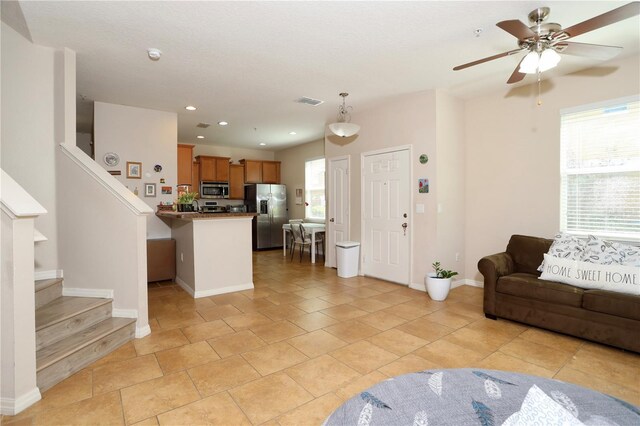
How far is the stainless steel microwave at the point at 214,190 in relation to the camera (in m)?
8.12

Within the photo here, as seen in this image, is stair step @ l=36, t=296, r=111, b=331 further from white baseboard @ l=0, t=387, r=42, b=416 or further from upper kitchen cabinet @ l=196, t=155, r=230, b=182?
upper kitchen cabinet @ l=196, t=155, r=230, b=182

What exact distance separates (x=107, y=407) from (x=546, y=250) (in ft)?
14.3

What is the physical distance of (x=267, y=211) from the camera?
28.1 ft

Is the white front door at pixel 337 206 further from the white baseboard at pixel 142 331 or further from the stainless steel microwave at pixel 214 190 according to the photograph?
the white baseboard at pixel 142 331

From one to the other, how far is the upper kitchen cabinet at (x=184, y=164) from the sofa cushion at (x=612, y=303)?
6158mm

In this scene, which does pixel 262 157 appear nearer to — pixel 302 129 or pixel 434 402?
pixel 302 129

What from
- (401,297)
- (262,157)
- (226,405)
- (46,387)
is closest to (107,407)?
(46,387)

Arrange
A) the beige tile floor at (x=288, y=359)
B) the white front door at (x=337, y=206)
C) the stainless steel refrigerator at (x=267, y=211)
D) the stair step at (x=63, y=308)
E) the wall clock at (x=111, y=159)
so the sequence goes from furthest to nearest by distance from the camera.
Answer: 1. the stainless steel refrigerator at (x=267, y=211)
2. the white front door at (x=337, y=206)
3. the wall clock at (x=111, y=159)
4. the stair step at (x=63, y=308)
5. the beige tile floor at (x=288, y=359)

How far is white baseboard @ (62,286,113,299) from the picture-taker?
3.14 meters

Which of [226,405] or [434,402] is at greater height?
[434,402]

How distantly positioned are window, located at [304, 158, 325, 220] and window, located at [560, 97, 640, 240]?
5.03m

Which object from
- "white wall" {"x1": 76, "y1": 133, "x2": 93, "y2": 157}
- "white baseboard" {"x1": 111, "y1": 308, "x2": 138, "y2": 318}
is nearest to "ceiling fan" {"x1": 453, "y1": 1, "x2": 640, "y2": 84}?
"white baseboard" {"x1": 111, "y1": 308, "x2": 138, "y2": 318}

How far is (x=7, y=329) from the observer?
1987 millimetres

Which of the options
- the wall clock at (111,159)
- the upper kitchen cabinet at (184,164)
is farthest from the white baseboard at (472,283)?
the wall clock at (111,159)
